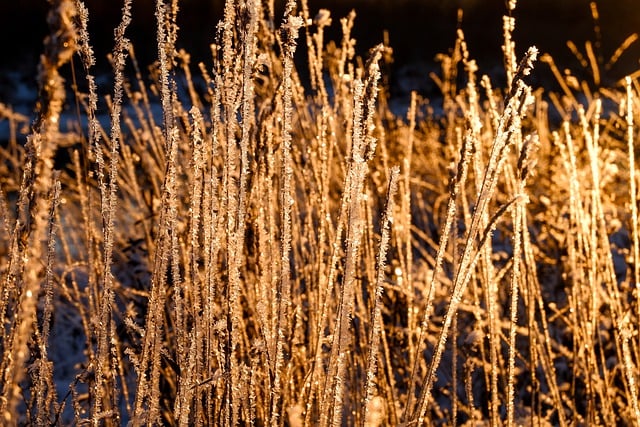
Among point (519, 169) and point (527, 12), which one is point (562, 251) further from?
point (527, 12)

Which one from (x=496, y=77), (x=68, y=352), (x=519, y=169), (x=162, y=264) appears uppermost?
(x=496, y=77)

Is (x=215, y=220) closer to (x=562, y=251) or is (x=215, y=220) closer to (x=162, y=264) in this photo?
(x=162, y=264)

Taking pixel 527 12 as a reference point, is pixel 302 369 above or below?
below

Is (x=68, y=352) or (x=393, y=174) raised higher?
(x=393, y=174)

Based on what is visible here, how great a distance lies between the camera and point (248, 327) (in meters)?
1.65

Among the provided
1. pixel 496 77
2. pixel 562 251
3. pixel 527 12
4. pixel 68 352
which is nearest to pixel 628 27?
pixel 527 12

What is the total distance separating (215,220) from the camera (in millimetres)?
914

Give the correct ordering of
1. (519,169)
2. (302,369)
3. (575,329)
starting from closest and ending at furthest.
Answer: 1. (519,169)
2. (575,329)
3. (302,369)

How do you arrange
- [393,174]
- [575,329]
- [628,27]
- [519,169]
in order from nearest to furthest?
[393,174], [519,169], [575,329], [628,27]

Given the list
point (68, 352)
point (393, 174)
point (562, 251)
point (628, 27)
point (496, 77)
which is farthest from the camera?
point (496, 77)

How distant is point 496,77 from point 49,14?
13752mm

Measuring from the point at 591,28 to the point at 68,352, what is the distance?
37.1ft

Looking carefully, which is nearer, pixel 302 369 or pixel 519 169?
pixel 519 169

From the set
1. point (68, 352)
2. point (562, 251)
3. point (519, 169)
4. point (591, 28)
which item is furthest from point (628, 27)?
point (519, 169)
